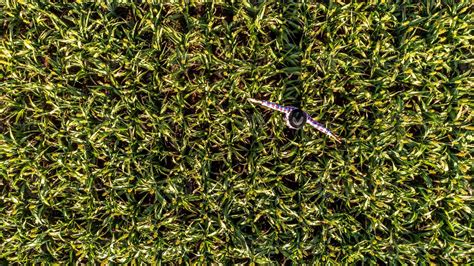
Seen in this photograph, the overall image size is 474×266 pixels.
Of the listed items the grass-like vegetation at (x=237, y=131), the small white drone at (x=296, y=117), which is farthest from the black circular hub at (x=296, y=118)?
the grass-like vegetation at (x=237, y=131)

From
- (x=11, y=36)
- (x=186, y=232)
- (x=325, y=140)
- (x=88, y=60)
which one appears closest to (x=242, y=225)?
(x=186, y=232)

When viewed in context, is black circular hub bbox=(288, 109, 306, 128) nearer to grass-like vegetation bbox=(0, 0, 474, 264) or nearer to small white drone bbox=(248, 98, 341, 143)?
small white drone bbox=(248, 98, 341, 143)

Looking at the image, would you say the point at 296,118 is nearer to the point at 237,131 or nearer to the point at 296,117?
the point at 296,117

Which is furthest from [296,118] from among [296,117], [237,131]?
[237,131]

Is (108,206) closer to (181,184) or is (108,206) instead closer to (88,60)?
(181,184)

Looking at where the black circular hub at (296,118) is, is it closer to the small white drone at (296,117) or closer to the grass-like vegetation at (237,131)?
the small white drone at (296,117)

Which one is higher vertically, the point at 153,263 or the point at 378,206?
the point at 378,206

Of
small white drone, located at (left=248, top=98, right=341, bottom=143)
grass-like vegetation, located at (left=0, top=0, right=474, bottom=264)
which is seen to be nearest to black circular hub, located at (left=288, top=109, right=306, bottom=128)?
small white drone, located at (left=248, top=98, right=341, bottom=143)

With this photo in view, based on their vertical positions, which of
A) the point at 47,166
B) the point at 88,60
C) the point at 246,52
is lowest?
the point at 47,166
